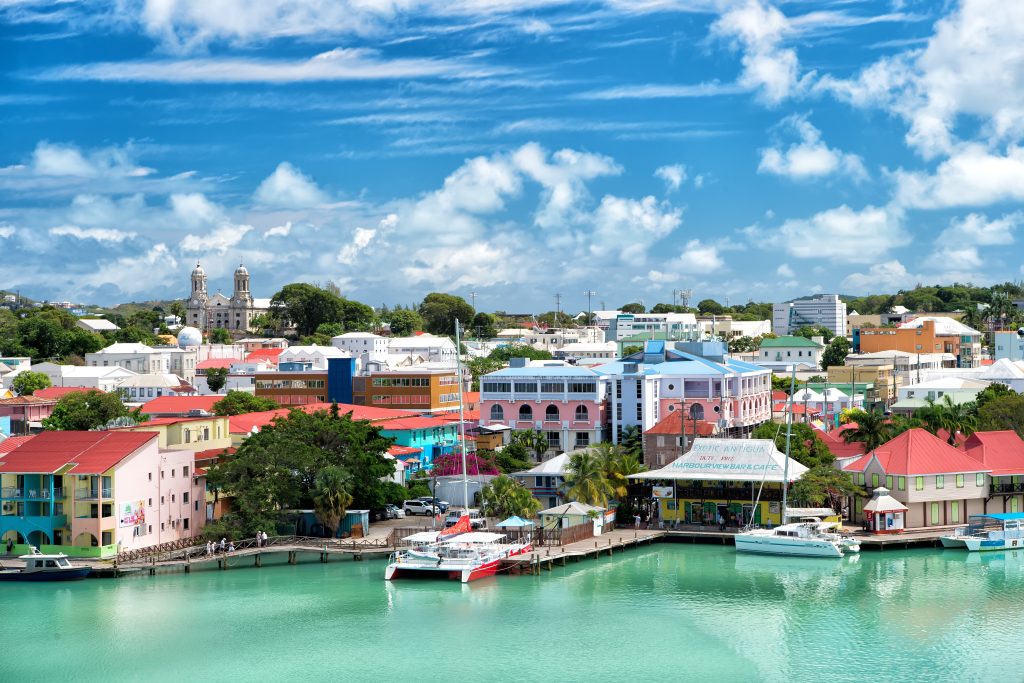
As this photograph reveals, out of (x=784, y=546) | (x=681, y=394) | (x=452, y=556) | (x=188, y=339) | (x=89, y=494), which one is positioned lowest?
(x=784, y=546)

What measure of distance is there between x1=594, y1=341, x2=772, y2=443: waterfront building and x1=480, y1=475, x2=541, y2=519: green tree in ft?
41.1

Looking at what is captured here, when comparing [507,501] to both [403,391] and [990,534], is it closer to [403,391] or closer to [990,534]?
[990,534]

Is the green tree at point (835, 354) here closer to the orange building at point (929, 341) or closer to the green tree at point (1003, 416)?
the orange building at point (929, 341)

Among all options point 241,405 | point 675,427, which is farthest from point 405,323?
point 675,427

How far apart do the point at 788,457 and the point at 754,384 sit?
19.0 m

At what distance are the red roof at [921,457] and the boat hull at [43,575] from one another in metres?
30.3

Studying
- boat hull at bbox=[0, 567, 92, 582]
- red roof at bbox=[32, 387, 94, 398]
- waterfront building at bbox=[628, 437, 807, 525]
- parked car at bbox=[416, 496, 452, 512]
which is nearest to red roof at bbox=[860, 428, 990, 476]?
waterfront building at bbox=[628, 437, 807, 525]

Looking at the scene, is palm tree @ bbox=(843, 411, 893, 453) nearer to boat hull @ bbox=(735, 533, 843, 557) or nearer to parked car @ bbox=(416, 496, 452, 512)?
boat hull @ bbox=(735, 533, 843, 557)

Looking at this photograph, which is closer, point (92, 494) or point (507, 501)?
point (92, 494)

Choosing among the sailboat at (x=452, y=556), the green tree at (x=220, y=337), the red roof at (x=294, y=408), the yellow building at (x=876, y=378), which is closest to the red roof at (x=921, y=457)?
the sailboat at (x=452, y=556)

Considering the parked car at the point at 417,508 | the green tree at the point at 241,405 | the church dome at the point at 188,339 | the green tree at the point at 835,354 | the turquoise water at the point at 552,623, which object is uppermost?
the church dome at the point at 188,339

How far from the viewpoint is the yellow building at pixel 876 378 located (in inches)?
4149

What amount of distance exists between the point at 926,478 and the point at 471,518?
17.8 meters

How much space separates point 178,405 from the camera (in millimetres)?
82312
